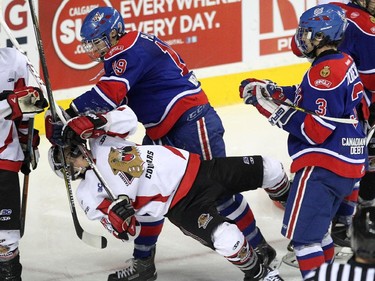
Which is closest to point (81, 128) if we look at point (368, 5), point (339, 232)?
point (339, 232)

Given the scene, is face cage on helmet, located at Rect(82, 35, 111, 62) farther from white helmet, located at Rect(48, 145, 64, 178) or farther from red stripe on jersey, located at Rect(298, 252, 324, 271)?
red stripe on jersey, located at Rect(298, 252, 324, 271)

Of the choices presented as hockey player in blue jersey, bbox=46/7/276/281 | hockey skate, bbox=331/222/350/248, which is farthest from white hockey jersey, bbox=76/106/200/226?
hockey skate, bbox=331/222/350/248

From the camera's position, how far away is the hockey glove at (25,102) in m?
4.61

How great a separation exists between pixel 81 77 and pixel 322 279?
162 inches

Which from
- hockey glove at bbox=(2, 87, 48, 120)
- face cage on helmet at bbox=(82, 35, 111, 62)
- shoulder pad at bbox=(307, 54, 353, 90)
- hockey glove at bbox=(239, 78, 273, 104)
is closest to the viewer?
shoulder pad at bbox=(307, 54, 353, 90)

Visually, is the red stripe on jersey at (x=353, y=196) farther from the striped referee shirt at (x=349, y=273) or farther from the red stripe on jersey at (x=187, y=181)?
the striped referee shirt at (x=349, y=273)

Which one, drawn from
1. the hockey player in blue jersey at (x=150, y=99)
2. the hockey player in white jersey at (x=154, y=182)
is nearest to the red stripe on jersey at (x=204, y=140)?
the hockey player in blue jersey at (x=150, y=99)

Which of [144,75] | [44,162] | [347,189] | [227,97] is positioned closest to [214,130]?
[144,75]

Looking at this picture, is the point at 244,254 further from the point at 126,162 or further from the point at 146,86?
the point at 146,86

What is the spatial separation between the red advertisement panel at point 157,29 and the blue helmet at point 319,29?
2536mm

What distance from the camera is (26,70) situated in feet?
15.9

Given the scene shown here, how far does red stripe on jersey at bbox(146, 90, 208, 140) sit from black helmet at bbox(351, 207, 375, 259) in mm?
1921

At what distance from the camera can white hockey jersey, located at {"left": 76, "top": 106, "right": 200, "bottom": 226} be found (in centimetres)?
463

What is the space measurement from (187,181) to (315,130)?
0.58m
